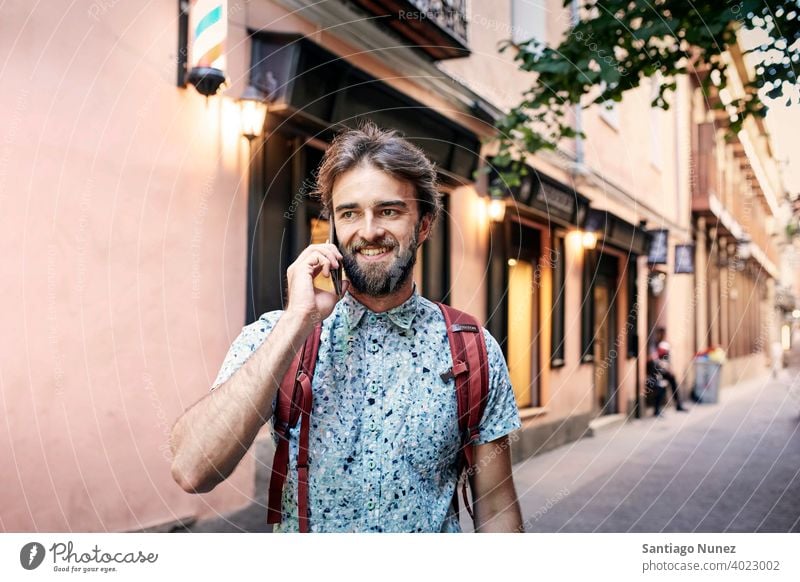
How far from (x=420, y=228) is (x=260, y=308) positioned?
59.4 inches

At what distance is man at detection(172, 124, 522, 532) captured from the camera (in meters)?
1.24

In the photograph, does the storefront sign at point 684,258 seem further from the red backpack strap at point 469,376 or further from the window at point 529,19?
the red backpack strap at point 469,376

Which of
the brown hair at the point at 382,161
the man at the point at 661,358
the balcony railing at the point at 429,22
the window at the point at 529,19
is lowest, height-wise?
the man at the point at 661,358

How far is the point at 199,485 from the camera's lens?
1258 millimetres

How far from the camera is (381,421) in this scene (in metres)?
1.33

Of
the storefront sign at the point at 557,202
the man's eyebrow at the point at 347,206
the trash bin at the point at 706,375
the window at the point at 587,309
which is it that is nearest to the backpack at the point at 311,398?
the man's eyebrow at the point at 347,206

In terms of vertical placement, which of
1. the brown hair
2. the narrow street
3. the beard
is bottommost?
the narrow street

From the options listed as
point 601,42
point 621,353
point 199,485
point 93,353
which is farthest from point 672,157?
point 199,485

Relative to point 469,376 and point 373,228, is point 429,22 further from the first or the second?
point 469,376

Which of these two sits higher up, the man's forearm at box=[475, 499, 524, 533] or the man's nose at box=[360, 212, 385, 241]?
the man's nose at box=[360, 212, 385, 241]

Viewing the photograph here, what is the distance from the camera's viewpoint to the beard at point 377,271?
4.55 feet

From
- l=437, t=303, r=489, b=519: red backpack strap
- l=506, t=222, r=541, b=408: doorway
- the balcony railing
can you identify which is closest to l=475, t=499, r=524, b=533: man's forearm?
l=437, t=303, r=489, b=519: red backpack strap

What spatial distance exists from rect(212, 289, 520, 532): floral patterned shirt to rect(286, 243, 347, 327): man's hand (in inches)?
3.2

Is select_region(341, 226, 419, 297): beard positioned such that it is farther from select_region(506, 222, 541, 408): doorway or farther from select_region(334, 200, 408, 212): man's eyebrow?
select_region(506, 222, 541, 408): doorway
